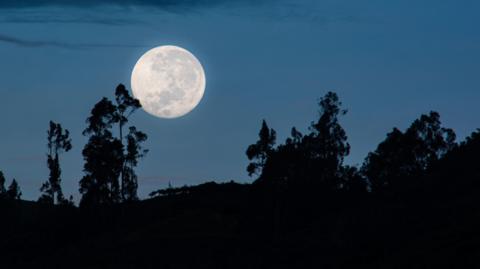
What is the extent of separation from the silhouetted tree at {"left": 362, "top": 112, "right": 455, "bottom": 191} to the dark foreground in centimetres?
1218

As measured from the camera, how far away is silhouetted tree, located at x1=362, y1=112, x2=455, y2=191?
118562 mm

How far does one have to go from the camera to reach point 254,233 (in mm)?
96000

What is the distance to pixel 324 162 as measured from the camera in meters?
116

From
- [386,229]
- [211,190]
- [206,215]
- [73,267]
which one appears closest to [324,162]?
[211,190]

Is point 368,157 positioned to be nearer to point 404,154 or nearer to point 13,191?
point 404,154

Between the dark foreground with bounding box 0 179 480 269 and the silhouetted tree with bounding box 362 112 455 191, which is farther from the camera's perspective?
the silhouetted tree with bounding box 362 112 455 191

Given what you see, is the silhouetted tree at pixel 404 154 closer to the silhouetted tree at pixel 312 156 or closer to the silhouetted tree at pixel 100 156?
the silhouetted tree at pixel 312 156

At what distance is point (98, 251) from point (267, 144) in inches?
881

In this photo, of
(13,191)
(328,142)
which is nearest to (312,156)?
(328,142)

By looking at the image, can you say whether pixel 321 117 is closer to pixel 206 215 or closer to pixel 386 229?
pixel 206 215

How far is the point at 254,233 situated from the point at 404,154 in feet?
105

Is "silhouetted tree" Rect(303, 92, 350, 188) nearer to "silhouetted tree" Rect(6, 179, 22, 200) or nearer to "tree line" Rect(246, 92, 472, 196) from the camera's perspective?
"tree line" Rect(246, 92, 472, 196)

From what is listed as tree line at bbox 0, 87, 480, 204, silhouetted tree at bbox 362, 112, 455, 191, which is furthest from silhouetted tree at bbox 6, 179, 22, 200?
silhouetted tree at bbox 362, 112, 455, 191

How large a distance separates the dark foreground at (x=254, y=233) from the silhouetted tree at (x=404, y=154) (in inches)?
480
